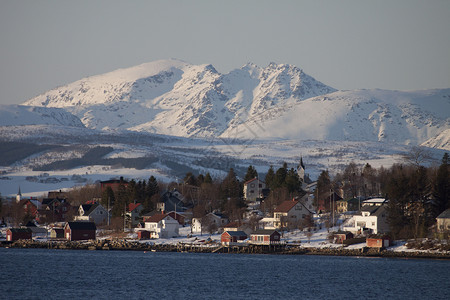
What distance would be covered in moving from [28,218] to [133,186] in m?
15.8

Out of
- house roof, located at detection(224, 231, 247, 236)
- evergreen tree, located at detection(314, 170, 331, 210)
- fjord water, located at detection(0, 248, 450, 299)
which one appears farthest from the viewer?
evergreen tree, located at detection(314, 170, 331, 210)

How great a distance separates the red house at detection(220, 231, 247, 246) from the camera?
95.8m

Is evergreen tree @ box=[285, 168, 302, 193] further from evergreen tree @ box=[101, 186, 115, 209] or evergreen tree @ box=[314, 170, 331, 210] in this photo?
evergreen tree @ box=[101, 186, 115, 209]

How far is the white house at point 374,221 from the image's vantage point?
310ft

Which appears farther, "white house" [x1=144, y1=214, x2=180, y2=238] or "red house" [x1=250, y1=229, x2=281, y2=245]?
"white house" [x1=144, y1=214, x2=180, y2=238]

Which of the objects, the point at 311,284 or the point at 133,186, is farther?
the point at 133,186

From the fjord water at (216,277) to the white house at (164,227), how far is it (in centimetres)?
1722

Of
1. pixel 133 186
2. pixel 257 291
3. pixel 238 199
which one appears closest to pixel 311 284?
pixel 257 291

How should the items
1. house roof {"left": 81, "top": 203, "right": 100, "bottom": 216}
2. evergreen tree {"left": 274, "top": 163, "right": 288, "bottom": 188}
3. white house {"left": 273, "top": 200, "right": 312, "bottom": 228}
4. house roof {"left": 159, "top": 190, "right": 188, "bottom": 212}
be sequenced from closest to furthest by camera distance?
white house {"left": 273, "top": 200, "right": 312, "bottom": 228} → house roof {"left": 159, "top": 190, "right": 188, "bottom": 212} → house roof {"left": 81, "top": 203, "right": 100, "bottom": 216} → evergreen tree {"left": 274, "top": 163, "right": 288, "bottom": 188}

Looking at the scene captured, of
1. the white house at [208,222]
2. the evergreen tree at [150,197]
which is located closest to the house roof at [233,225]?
the white house at [208,222]

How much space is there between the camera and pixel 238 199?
382ft

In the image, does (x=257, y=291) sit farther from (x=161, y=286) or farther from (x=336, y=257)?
(x=336, y=257)

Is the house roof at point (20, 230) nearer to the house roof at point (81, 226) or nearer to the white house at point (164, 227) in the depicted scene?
the house roof at point (81, 226)

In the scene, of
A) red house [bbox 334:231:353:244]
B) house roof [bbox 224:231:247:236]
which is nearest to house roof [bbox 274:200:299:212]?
house roof [bbox 224:231:247:236]
